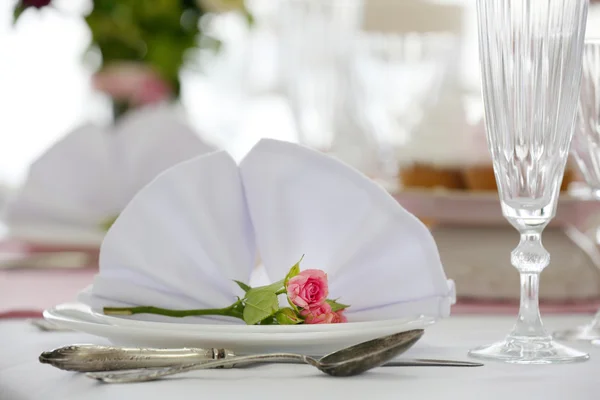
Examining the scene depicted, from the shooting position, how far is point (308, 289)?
66cm

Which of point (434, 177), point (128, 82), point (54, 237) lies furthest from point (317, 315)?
point (128, 82)

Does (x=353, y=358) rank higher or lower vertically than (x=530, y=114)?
lower

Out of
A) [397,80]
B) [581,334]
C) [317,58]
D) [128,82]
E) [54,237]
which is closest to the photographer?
[581,334]

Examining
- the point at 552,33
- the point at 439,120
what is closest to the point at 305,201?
the point at 552,33

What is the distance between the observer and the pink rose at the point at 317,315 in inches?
26.3

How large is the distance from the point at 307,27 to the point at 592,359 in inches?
51.6

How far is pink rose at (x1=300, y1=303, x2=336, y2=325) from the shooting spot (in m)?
0.67

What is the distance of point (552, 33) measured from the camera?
2.27 feet

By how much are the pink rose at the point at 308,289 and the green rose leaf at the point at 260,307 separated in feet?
0.04

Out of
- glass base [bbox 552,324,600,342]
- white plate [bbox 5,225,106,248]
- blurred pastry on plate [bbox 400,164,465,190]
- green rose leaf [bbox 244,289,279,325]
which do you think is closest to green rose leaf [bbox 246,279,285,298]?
green rose leaf [bbox 244,289,279,325]

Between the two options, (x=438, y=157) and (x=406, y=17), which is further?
(x=406, y=17)

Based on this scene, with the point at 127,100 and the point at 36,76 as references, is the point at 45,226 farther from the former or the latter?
the point at 36,76

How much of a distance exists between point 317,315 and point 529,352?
15 centimetres

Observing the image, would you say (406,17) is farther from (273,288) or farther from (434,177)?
(273,288)
